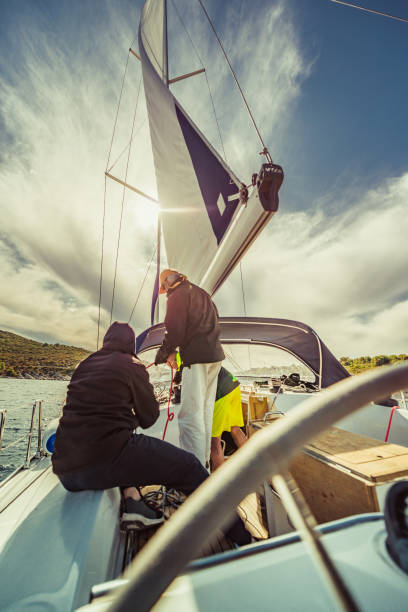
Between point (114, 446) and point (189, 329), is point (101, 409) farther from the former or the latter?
point (189, 329)

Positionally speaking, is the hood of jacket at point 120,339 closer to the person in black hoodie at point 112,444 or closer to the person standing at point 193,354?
the person in black hoodie at point 112,444

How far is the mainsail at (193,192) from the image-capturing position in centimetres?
258

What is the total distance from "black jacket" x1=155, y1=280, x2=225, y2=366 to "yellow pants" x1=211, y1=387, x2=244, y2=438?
86 cm

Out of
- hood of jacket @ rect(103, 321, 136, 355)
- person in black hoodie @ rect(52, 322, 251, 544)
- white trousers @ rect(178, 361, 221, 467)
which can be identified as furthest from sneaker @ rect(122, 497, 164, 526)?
hood of jacket @ rect(103, 321, 136, 355)

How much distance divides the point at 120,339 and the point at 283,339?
3918 mm

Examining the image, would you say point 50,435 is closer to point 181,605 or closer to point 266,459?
point 181,605

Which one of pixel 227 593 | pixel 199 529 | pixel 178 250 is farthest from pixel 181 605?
pixel 178 250

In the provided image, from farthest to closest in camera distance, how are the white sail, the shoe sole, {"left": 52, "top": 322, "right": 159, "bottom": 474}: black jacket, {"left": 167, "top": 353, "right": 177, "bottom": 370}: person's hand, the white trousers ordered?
the white sail → {"left": 167, "top": 353, "right": 177, "bottom": 370}: person's hand → the white trousers → the shoe sole → {"left": 52, "top": 322, "right": 159, "bottom": 474}: black jacket

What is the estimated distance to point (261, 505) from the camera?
217 cm

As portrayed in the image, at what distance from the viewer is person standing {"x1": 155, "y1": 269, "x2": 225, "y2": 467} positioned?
2139 millimetres

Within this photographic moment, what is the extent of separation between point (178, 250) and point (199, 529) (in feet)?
14.4

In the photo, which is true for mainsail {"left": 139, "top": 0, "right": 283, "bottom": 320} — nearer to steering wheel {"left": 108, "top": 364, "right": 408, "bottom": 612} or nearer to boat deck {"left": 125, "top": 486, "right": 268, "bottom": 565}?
steering wheel {"left": 108, "top": 364, "right": 408, "bottom": 612}

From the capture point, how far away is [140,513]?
1519mm

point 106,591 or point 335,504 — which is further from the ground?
point 106,591
